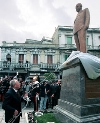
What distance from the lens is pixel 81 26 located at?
6.86 m

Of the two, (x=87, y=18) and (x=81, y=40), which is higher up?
(x=87, y=18)

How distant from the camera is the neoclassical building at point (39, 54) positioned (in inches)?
1314

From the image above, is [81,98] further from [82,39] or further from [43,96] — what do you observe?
[43,96]

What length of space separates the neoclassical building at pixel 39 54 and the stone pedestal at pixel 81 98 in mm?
27462

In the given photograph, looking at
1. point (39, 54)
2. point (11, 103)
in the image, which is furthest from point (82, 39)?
point (39, 54)

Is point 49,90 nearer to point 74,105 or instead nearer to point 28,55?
point 74,105

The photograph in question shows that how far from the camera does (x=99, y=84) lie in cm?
528

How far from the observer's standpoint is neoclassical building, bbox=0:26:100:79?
33375mm

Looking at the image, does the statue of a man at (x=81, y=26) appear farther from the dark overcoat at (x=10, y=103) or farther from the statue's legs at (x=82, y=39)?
the dark overcoat at (x=10, y=103)

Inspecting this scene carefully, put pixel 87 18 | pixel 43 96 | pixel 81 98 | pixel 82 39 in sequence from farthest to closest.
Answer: pixel 43 96 < pixel 87 18 < pixel 82 39 < pixel 81 98

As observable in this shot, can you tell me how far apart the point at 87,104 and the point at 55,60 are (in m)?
30.7

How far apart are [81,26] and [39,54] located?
2839 cm

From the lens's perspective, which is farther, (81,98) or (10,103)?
(81,98)

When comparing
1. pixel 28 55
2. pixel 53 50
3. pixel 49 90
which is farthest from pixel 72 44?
pixel 49 90
